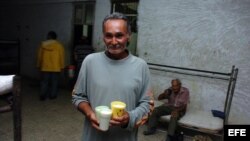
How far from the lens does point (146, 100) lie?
5.86ft

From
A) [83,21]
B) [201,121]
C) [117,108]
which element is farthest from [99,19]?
Answer: [117,108]

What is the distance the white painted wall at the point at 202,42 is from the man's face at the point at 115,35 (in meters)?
4.38

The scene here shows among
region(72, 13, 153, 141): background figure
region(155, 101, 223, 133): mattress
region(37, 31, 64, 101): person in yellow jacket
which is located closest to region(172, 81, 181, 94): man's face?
region(155, 101, 223, 133): mattress

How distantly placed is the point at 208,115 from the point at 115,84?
13.8 feet

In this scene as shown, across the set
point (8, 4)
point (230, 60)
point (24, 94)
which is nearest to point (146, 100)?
point (230, 60)

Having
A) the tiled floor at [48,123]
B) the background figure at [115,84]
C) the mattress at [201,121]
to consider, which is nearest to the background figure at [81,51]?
the tiled floor at [48,123]

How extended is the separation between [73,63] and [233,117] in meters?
5.17

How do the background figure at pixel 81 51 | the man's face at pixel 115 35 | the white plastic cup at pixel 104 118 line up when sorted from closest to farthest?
the white plastic cup at pixel 104 118 → the man's face at pixel 115 35 → the background figure at pixel 81 51

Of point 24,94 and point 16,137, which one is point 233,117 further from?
point 24,94

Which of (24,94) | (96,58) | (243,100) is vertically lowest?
(24,94)

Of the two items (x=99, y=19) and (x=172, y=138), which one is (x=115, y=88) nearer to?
(x=172, y=138)

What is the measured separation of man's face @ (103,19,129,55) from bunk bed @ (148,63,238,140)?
3.63 metres

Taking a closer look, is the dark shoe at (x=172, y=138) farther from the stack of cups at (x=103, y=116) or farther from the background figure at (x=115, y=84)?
the stack of cups at (x=103, y=116)

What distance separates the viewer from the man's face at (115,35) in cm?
168
